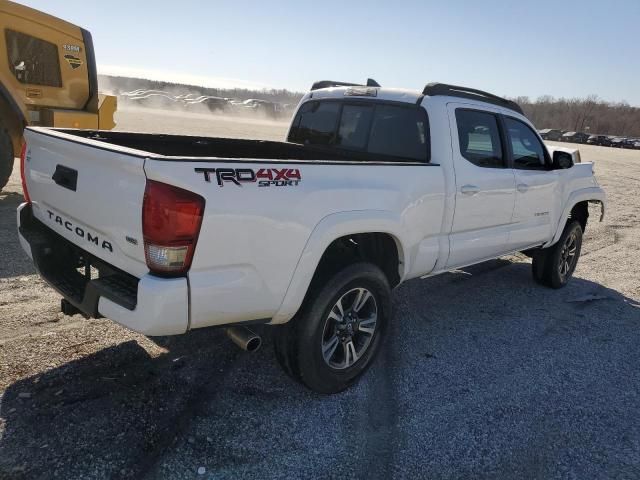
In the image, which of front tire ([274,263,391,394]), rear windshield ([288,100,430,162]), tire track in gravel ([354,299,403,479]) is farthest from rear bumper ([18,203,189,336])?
rear windshield ([288,100,430,162])

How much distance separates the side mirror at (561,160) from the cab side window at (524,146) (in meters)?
0.15

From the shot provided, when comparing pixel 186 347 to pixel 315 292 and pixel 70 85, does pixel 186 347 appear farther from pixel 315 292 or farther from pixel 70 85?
pixel 70 85

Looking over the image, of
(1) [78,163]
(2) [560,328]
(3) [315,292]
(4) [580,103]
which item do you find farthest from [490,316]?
(4) [580,103]

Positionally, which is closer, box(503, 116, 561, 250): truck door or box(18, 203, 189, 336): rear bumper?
box(18, 203, 189, 336): rear bumper

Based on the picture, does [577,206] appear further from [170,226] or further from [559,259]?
[170,226]

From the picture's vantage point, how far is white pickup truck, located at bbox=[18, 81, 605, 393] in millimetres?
2385

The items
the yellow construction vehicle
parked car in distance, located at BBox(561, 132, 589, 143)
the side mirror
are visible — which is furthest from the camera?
parked car in distance, located at BBox(561, 132, 589, 143)

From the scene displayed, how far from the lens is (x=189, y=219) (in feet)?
7.61

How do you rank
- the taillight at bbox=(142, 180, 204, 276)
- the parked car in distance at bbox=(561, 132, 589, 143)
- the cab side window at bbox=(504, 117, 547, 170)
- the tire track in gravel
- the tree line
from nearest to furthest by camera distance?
the taillight at bbox=(142, 180, 204, 276)
the tire track in gravel
the cab side window at bbox=(504, 117, 547, 170)
the parked car in distance at bbox=(561, 132, 589, 143)
the tree line

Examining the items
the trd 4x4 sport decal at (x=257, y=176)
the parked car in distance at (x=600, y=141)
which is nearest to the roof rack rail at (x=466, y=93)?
the trd 4x4 sport decal at (x=257, y=176)

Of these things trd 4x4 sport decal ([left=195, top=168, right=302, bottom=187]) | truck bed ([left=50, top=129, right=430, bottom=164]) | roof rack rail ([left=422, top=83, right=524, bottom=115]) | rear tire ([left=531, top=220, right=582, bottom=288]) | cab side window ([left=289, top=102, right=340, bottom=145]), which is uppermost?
roof rack rail ([left=422, top=83, right=524, bottom=115])

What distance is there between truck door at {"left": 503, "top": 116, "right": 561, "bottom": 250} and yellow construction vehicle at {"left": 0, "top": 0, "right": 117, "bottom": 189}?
22.7ft

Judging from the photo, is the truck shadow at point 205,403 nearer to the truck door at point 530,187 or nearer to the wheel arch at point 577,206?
the truck door at point 530,187

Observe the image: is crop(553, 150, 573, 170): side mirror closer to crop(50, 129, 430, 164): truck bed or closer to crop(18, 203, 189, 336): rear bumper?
crop(50, 129, 430, 164): truck bed
